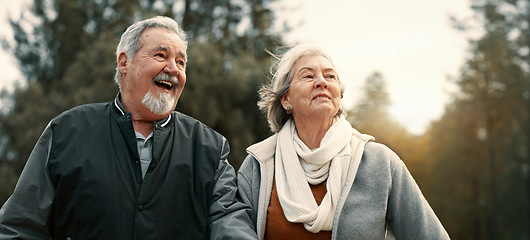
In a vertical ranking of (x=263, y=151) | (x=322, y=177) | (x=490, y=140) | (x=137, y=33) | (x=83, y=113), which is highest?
(x=137, y=33)

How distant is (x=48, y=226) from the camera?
2551mm

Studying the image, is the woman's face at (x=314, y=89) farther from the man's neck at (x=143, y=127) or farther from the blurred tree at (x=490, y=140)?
the blurred tree at (x=490, y=140)

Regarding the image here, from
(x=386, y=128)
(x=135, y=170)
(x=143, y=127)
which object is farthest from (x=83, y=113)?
(x=386, y=128)

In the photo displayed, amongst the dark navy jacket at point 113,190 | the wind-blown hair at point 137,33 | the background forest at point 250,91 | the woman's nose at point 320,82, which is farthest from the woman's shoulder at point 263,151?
the background forest at point 250,91

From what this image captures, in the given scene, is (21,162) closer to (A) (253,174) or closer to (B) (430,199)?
(A) (253,174)

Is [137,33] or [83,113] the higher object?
Answer: [137,33]

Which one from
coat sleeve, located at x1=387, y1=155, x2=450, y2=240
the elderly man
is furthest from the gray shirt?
coat sleeve, located at x1=387, y1=155, x2=450, y2=240

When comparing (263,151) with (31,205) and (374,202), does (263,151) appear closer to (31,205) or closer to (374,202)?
(374,202)

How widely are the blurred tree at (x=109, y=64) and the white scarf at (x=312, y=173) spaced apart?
7266 millimetres

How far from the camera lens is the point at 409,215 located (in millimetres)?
2773

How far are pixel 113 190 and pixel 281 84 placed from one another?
1297 millimetres

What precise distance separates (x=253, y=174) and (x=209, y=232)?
0.51 meters

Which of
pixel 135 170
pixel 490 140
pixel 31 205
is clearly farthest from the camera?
pixel 490 140

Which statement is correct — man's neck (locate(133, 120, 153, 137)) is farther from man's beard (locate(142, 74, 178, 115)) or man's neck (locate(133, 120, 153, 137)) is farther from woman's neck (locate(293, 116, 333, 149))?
woman's neck (locate(293, 116, 333, 149))
